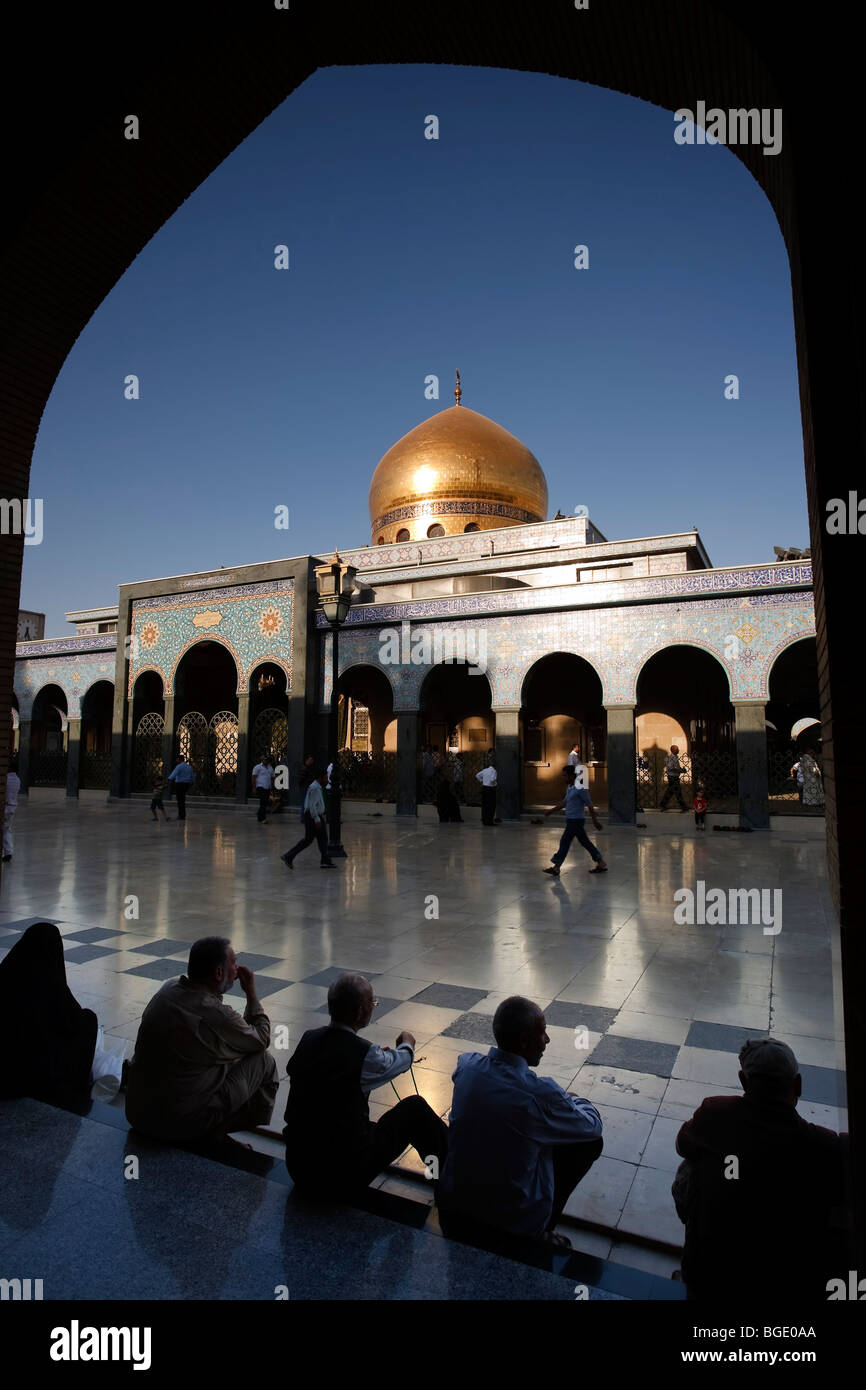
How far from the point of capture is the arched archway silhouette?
2.22m

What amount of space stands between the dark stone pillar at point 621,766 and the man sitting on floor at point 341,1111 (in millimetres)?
12262

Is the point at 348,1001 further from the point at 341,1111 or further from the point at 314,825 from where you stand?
the point at 314,825

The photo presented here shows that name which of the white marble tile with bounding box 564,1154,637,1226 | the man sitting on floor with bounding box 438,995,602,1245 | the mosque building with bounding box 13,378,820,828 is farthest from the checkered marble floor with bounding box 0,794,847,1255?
the mosque building with bounding box 13,378,820,828

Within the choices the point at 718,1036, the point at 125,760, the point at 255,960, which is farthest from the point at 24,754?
the point at 718,1036

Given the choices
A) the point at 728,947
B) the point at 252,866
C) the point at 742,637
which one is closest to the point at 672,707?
the point at 742,637

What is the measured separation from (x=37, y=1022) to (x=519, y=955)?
331cm

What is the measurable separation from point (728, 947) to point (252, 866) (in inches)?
230

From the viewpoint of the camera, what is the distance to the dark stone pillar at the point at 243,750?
17453 mm

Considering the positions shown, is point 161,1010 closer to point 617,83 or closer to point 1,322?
point 1,322

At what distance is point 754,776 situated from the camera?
13445mm

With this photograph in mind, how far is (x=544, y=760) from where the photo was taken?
74.4 feet

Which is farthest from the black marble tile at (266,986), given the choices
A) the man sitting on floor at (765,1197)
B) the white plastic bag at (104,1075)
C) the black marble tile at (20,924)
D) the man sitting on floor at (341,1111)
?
the man sitting on floor at (765,1197)

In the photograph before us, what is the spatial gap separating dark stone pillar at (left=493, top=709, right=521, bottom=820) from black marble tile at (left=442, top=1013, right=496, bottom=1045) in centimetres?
1101
